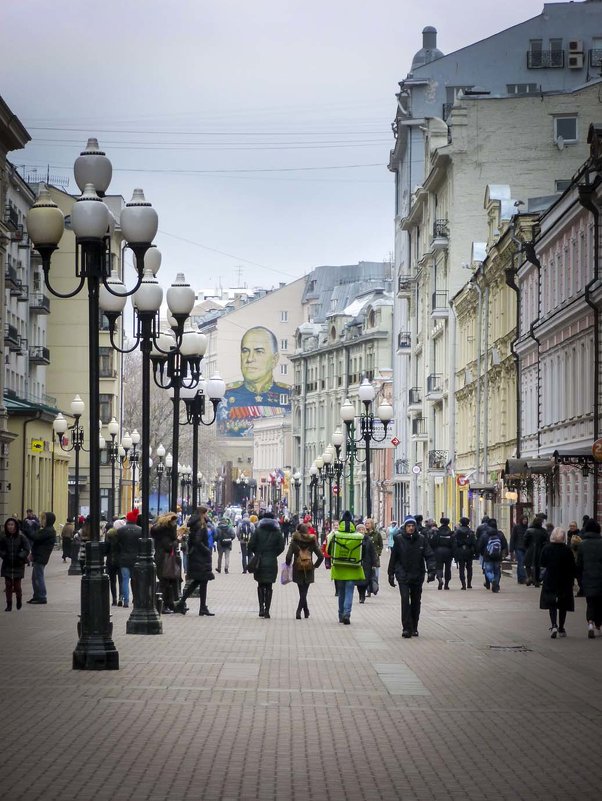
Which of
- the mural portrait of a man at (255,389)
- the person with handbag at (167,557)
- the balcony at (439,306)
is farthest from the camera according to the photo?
the mural portrait of a man at (255,389)

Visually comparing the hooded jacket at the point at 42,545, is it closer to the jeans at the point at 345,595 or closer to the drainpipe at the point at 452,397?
the jeans at the point at 345,595

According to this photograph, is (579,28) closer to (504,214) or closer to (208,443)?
(504,214)

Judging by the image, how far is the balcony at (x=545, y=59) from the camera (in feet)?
254

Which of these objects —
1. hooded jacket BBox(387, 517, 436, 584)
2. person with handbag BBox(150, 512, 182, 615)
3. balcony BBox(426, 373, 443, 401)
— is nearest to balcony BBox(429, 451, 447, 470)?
balcony BBox(426, 373, 443, 401)

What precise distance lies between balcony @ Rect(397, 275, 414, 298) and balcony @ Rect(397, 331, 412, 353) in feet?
Answer: 7.14

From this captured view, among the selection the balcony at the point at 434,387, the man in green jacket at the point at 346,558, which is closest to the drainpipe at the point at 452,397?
the balcony at the point at 434,387

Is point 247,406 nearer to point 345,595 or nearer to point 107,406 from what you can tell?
point 107,406

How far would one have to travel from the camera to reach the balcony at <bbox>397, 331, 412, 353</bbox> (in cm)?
9119

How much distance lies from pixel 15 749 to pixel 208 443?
440 feet

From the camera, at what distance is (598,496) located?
36.8 metres

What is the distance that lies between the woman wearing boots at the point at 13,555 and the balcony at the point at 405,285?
212 feet

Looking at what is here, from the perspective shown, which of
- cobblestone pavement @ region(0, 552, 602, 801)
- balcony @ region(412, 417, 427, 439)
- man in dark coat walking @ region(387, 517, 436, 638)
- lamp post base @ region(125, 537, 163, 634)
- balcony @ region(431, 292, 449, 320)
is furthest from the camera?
balcony @ region(412, 417, 427, 439)

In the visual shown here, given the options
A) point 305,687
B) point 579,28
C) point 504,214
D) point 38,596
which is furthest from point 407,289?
point 305,687

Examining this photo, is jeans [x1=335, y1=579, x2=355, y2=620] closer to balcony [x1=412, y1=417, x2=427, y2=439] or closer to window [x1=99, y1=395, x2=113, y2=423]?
balcony [x1=412, y1=417, x2=427, y2=439]
